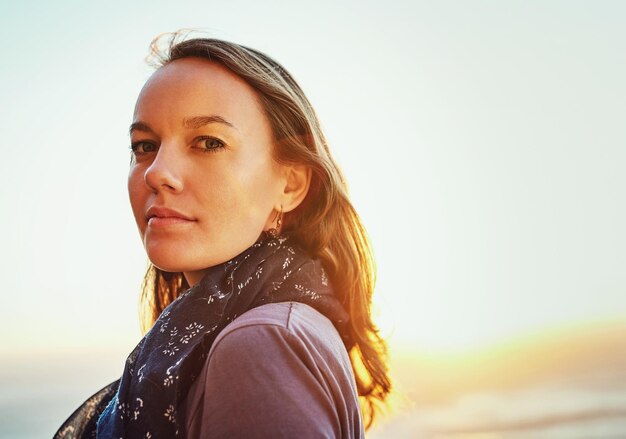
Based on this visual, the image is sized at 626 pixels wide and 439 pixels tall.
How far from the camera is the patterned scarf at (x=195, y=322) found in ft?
4.97

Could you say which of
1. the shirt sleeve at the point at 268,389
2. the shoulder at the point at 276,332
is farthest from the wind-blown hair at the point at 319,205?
the shirt sleeve at the point at 268,389

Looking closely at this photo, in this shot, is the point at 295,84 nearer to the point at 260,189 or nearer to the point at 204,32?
the point at 204,32

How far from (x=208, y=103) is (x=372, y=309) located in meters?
1.03

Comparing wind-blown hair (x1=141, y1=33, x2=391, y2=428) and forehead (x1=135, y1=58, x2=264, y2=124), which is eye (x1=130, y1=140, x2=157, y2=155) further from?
wind-blown hair (x1=141, y1=33, x2=391, y2=428)

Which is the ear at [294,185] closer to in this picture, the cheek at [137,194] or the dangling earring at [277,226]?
the dangling earring at [277,226]

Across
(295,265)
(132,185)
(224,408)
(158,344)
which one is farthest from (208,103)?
(224,408)

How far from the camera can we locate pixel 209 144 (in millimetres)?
1823

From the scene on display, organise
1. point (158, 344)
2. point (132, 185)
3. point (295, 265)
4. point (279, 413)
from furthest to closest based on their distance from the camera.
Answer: point (132, 185)
point (295, 265)
point (158, 344)
point (279, 413)

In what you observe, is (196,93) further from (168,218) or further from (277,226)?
Answer: (277,226)

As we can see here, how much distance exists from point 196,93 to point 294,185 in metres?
0.47

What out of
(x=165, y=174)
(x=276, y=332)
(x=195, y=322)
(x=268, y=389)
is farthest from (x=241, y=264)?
(x=268, y=389)

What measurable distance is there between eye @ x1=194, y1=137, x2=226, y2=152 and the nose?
0.25 feet

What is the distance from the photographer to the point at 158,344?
170 cm

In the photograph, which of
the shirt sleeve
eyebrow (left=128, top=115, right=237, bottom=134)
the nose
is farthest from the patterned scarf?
eyebrow (left=128, top=115, right=237, bottom=134)
